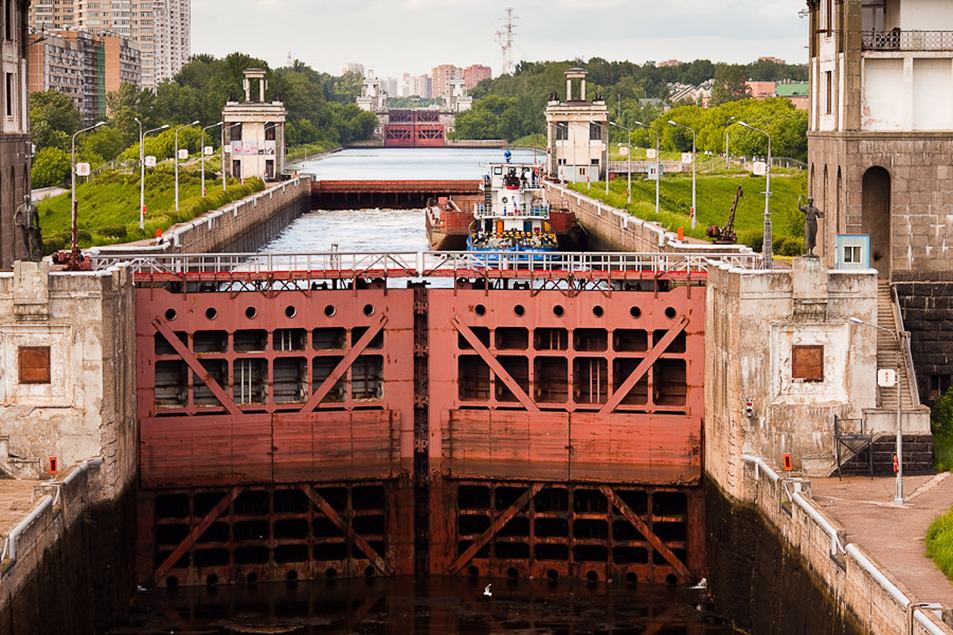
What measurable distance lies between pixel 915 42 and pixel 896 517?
43.9 feet

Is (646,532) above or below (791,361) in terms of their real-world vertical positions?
below

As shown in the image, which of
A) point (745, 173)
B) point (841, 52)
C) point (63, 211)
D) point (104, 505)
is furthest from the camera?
point (745, 173)

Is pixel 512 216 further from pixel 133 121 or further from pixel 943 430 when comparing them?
pixel 133 121

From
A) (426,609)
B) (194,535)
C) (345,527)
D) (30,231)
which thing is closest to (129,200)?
(30,231)

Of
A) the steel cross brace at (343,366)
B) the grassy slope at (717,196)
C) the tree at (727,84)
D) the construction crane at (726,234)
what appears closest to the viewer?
the steel cross brace at (343,366)

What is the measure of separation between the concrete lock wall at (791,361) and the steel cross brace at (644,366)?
1872 mm

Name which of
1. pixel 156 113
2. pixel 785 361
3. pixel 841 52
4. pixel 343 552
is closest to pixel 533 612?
pixel 343 552

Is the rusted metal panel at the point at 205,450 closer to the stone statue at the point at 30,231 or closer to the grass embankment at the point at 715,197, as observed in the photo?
the stone statue at the point at 30,231

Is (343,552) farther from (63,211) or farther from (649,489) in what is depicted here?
(63,211)

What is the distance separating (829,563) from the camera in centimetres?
2583

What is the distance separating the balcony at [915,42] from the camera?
121 ft

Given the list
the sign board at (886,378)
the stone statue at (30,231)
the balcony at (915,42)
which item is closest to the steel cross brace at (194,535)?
the stone statue at (30,231)

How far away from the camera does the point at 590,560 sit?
112 feet

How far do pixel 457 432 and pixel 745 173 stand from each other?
6970 cm
